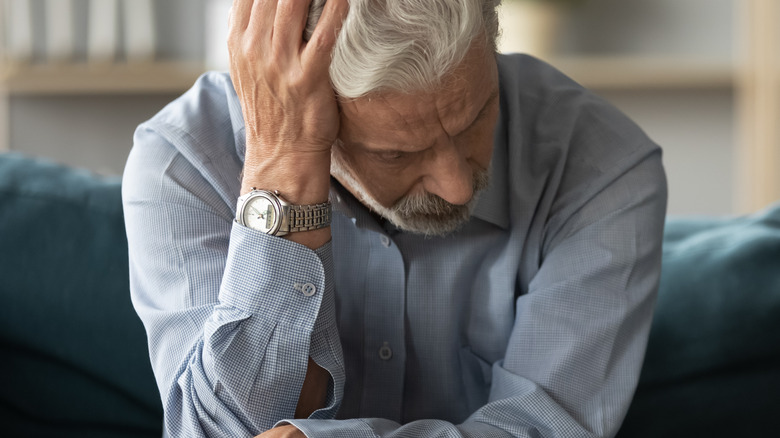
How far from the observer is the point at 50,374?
154 cm

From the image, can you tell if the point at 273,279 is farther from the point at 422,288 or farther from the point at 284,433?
the point at 422,288

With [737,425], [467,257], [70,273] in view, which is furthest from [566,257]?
[70,273]

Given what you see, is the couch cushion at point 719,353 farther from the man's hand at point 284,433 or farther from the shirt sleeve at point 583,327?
the man's hand at point 284,433

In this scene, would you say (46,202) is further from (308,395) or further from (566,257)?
(566,257)

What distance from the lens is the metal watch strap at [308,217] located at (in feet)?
3.34

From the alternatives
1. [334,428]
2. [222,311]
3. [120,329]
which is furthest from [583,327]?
[120,329]

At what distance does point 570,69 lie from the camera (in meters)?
2.95

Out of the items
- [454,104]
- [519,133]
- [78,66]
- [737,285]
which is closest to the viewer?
[454,104]

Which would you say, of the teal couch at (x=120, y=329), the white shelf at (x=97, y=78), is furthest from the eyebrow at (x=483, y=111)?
Answer: the white shelf at (x=97, y=78)

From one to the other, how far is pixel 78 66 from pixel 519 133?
6.54ft

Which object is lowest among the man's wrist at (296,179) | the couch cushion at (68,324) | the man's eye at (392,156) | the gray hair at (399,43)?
the couch cushion at (68,324)

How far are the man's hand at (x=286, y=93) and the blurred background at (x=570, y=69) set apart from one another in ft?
6.20

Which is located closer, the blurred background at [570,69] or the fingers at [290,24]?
the fingers at [290,24]

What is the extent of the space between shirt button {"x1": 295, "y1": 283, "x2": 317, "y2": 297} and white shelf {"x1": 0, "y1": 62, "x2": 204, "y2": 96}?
6.46 feet
